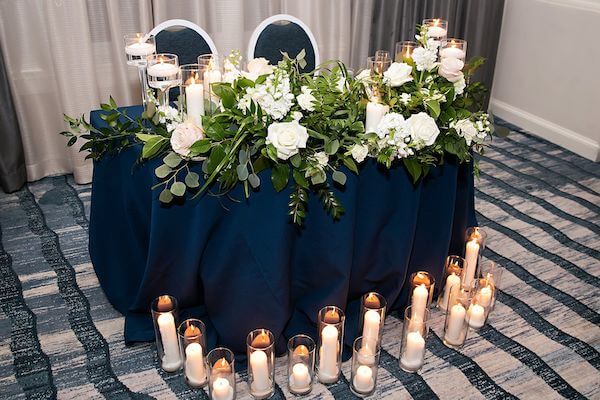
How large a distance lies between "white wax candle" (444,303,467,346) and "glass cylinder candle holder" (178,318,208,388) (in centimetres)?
85

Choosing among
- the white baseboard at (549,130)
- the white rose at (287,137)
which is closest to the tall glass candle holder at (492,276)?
the white rose at (287,137)

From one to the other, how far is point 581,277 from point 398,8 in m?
2.04

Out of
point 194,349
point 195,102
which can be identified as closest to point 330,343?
point 194,349

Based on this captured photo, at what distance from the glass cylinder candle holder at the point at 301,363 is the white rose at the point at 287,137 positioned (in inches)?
23.1

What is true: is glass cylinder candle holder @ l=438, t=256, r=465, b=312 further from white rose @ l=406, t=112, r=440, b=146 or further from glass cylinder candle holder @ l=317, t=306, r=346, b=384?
white rose @ l=406, t=112, r=440, b=146

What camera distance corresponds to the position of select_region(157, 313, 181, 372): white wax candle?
1.84m

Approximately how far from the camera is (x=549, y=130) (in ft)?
12.9

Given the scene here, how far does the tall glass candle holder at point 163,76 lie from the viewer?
1.86 meters

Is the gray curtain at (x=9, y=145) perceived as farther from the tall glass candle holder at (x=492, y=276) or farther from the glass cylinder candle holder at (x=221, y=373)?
the tall glass candle holder at (x=492, y=276)

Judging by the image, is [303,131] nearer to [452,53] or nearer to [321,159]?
[321,159]

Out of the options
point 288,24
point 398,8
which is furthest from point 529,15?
point 288,24

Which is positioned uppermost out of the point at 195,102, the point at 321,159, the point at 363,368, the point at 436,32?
the point at 436,32

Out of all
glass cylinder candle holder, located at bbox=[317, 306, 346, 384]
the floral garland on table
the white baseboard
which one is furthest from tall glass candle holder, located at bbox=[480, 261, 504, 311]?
the white baseboard

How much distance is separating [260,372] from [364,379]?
0.33 meters
